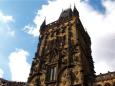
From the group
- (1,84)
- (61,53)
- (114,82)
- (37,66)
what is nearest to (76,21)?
(61,53)

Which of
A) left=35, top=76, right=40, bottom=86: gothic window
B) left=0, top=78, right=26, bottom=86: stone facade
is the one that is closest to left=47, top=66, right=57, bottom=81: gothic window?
left=35, top=76, right=40, bottom=86: gothic window

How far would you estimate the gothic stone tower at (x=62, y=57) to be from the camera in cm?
2788

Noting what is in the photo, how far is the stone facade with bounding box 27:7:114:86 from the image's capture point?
91.5 feet

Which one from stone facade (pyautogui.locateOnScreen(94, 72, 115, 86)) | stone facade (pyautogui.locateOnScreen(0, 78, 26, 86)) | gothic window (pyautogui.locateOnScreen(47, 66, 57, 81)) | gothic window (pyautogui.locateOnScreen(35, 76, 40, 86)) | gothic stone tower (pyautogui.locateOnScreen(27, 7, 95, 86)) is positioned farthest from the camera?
stone facade (pyautogui.locateOnScreen(0, 78, 26, 86))

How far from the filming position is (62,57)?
30.8 meters

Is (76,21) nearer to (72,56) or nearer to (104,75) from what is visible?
(72,56)

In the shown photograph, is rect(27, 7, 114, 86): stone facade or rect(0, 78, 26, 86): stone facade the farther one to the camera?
rect(0, 78, 26, 86): stone facade

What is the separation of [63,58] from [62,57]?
0.29 m

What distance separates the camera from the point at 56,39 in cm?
3459

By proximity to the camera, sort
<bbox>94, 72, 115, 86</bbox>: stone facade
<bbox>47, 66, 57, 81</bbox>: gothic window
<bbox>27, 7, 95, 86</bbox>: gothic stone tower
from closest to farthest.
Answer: <bbox>27, 7, 95, 86</bbox>: gothic stone tower → <bbox>47, 66, 57, 81</bbox>: gothic window → <bbox>94, 72, 115, 86</bbox>: stone facade

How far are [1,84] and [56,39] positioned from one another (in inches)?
673

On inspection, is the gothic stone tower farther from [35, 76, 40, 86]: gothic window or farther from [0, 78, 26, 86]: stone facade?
[0, 78, 26, 86]: stone facade

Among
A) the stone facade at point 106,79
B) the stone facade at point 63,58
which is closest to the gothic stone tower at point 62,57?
the stone facade at point 63,58

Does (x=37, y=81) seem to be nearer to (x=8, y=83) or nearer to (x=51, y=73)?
(x=51, y=73)
